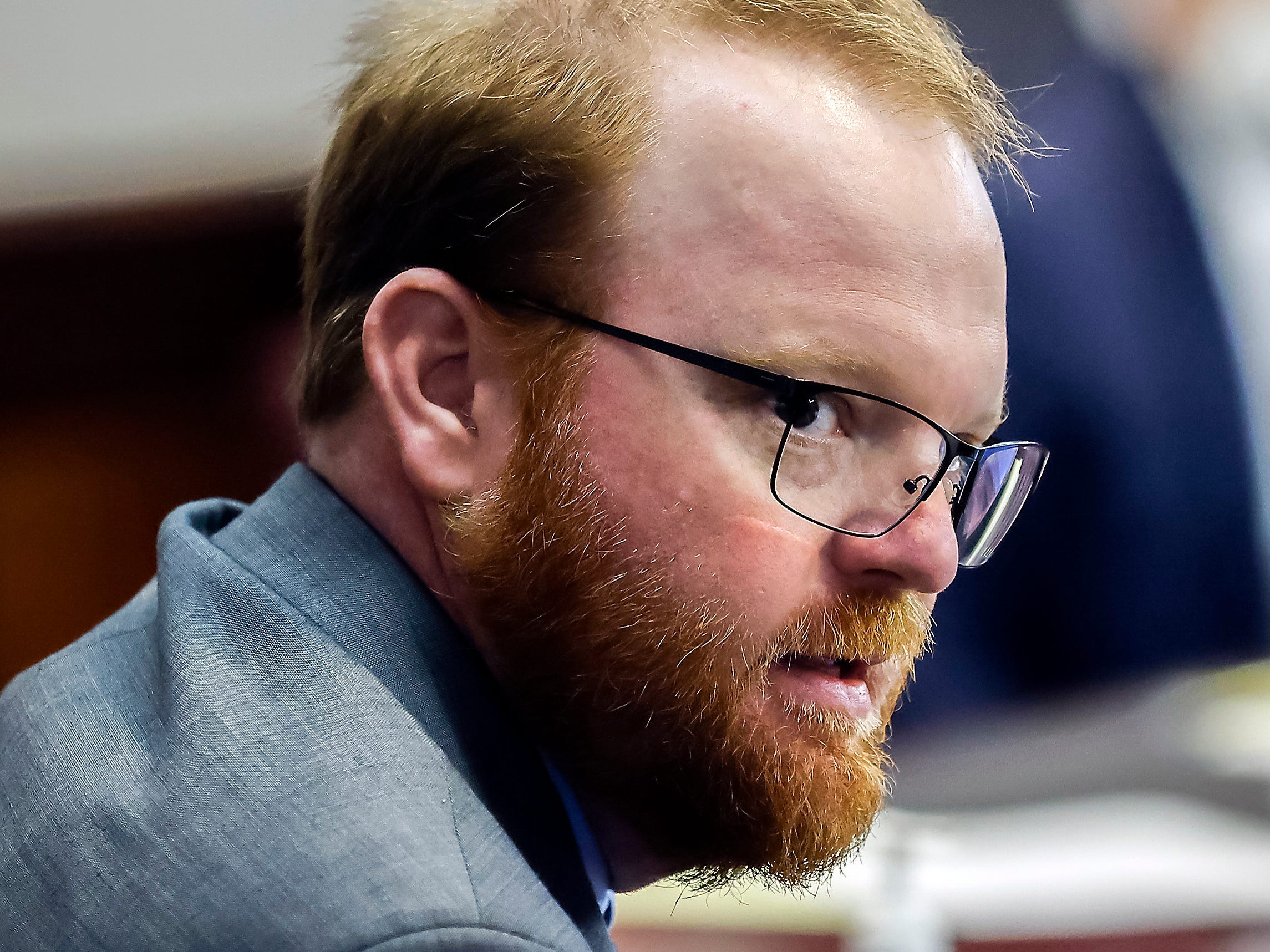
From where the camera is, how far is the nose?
0.86 m

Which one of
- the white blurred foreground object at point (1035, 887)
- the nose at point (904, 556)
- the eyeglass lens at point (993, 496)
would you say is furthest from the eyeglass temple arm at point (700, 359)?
the white blurred foreground object at point (1035, 887)

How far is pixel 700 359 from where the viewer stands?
85 cm

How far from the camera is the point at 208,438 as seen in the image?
2.73m

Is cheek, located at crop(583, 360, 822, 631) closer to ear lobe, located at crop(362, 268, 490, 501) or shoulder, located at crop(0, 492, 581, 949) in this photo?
ear lobe, located at crop(362, 268, 490, 501)

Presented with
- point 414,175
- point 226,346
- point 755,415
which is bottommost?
point 226,346

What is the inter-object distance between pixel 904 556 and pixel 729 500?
15 cm

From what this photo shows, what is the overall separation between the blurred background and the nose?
3.38ft

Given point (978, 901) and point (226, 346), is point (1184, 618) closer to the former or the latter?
point (978, 901)

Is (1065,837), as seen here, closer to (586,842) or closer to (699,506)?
(586,842)

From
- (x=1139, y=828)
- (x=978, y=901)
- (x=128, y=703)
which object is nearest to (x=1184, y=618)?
(x=1139, y=828)

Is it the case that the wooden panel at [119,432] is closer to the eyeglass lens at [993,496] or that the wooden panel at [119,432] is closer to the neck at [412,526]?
the neck at [412,526]

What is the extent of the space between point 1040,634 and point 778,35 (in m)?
1.59

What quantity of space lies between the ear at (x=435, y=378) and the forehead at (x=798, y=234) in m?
0.13

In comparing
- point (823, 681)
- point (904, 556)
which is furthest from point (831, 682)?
point (904, 556)
